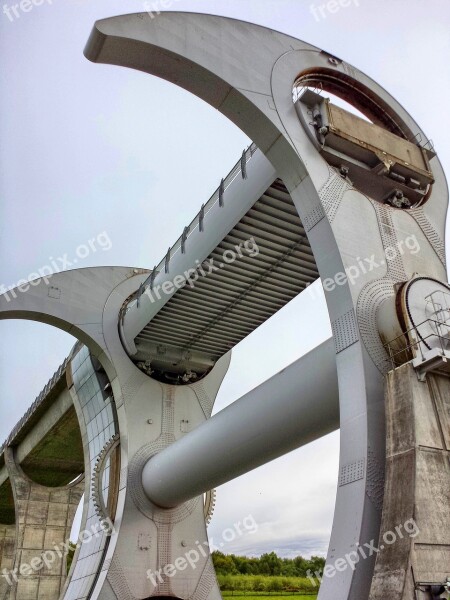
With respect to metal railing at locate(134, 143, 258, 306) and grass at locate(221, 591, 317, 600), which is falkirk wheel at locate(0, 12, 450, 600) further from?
grass at locate(221, 591, 317, 600)

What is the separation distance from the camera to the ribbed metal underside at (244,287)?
1059cm

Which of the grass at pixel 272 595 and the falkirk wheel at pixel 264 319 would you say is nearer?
the falkirk wheel at pixel 264 319

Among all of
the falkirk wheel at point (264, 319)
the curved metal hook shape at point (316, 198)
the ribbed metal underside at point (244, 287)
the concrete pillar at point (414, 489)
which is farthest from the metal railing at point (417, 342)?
the ribbed metal underside at point (244, 287)

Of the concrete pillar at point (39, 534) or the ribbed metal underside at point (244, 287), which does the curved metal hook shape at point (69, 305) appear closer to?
the ribbed metal underside at point (244, 287)

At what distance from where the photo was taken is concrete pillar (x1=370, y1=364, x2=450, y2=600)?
5055 mm

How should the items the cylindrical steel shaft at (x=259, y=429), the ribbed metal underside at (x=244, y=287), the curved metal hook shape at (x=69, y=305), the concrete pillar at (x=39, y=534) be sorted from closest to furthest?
1. the cylindrical steel shaft at (x=259, y=429)
2. the ribbed metal underside at (x=244, y=287)
3. the curved metal hook shape at (x=69, y=305)
4. the concrete pillar at (x=39, y=534)

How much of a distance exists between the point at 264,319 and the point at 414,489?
9004 millimetres

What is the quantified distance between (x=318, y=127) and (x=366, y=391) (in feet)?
12.8

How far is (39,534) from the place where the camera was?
80.4ft

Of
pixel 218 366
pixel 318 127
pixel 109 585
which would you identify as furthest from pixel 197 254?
pixel 109 585

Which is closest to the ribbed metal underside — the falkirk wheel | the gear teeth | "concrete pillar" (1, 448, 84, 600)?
the falkirk wheel

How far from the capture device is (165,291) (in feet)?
44.0

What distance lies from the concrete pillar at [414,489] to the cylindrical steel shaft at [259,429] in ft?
5.96

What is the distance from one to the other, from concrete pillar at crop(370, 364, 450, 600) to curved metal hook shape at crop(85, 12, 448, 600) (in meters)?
0.32
